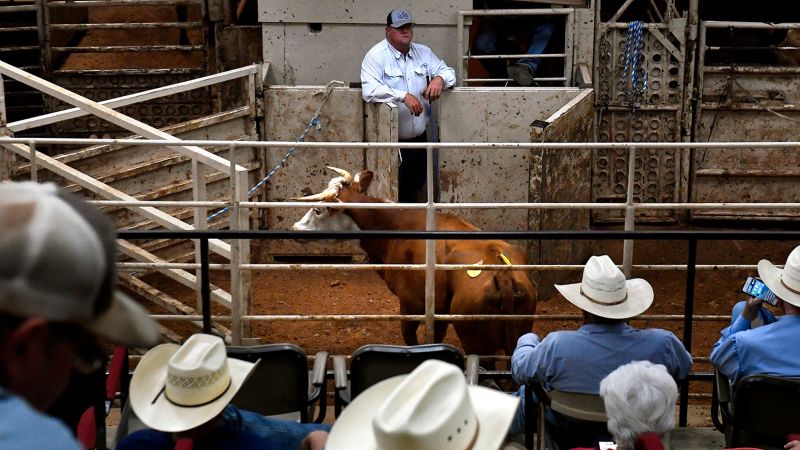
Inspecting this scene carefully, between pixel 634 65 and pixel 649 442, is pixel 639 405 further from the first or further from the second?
pixel 634 65

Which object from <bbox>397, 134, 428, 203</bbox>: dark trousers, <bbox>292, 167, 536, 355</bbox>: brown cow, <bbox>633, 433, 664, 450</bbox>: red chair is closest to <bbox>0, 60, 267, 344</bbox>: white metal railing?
Result: <bbox>292, 167, 536, 355</bbox>: brown cow

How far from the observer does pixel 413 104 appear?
9.43m

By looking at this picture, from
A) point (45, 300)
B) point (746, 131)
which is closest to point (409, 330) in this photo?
point (746, 131)

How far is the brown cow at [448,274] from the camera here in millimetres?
6691

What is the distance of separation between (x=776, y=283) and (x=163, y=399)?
2683 millimetres

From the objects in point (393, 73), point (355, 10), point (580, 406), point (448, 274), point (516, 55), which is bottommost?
point (448, 274)

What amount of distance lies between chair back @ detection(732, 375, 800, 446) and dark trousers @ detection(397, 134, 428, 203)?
19.3ft

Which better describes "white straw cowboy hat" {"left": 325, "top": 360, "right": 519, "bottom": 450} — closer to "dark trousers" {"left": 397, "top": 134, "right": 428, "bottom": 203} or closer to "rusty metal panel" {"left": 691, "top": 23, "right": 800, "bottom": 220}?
"dark trousers" {"left": 397, "top": 134, "right": 428, "bottom": 203}

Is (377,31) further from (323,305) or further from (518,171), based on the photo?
(323,305)

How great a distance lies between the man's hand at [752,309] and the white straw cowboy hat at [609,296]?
0.53 meters

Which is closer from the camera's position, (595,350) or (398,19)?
(595,350)

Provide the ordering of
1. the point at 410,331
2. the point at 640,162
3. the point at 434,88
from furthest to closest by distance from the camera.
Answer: the point at 640,162, the point at 434,88, the point at 410,331

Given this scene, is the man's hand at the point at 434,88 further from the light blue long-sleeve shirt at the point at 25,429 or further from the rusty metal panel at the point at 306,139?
the light blue long-sleeve shirt at the point at 25,429

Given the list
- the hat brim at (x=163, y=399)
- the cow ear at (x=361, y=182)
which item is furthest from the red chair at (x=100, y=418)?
the cow ear at (x=361, y=182)
